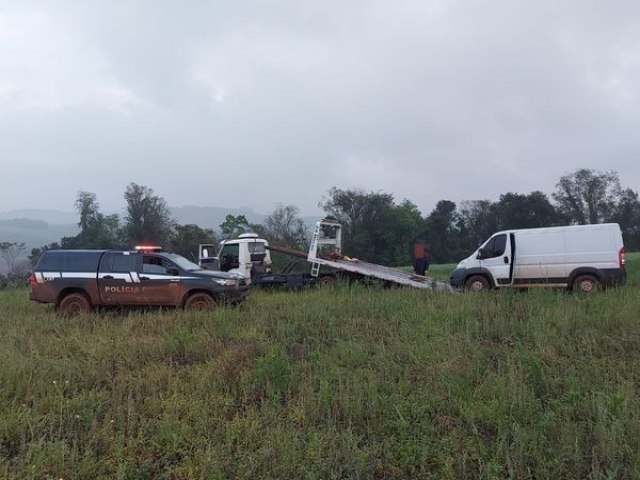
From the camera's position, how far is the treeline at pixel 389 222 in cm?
5909

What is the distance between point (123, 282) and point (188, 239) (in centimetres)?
4355

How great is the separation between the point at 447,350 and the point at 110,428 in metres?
4.31

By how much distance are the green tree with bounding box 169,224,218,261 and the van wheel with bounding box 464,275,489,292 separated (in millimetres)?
41857

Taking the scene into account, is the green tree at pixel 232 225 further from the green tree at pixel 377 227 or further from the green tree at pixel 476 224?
the green tree at pixel 476 224

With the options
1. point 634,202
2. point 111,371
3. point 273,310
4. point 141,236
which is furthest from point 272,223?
point 111,371

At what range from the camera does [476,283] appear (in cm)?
1412

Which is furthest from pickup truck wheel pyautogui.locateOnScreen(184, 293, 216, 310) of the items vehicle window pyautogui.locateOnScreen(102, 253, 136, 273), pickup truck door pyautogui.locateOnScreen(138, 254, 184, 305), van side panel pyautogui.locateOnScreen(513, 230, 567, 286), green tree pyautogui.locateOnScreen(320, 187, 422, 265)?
green tree pyautogui.locateOnScreen(320, 187, 422, 265)

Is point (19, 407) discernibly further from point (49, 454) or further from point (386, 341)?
point (386, 341)

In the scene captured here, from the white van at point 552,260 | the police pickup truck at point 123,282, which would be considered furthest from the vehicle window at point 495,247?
the police pickup truck at point 123,282

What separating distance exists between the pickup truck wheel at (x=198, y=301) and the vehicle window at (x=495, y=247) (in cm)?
818

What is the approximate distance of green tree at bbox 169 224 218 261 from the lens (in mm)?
52938

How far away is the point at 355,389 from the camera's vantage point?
5.07 meters

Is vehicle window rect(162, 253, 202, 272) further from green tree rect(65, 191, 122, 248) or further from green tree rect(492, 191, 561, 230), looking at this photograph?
green tree rect(492, 191, 561, 230)

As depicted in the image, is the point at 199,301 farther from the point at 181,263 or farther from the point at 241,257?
the point at 241,257
